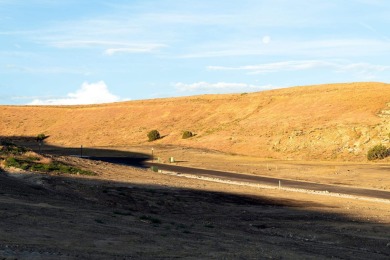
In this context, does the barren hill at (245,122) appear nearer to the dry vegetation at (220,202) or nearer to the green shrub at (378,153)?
the dry vegetation at (220,202)

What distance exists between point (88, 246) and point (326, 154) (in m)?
64.4

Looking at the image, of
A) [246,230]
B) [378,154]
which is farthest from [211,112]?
[246,230]

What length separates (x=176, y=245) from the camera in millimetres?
16656

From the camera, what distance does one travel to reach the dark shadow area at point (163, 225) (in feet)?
50.4

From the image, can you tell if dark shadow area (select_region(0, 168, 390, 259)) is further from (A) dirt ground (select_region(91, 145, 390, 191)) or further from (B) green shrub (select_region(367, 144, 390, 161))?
(B) green shrub (select_region(367, 144, 390, 161))

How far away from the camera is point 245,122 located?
104 m

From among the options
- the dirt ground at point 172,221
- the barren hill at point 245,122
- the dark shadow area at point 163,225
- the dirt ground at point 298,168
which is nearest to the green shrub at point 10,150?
the dirt ground at point 172,221

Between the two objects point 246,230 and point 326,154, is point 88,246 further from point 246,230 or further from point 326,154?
point 326,154

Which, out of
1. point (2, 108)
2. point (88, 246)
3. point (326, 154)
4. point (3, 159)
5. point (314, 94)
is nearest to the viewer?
point (88, 246)

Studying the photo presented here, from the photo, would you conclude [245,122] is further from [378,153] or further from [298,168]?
[298,168]

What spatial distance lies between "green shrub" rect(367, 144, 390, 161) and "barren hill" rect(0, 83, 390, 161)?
9.89 ft

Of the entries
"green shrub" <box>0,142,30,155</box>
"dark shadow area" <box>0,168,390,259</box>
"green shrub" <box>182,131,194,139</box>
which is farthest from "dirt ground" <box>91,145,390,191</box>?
"green shrub" <box>0,142,30,155</box>

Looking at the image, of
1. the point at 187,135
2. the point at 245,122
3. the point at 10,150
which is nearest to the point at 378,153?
the point at 245,122

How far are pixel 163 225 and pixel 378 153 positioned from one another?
173 feet
